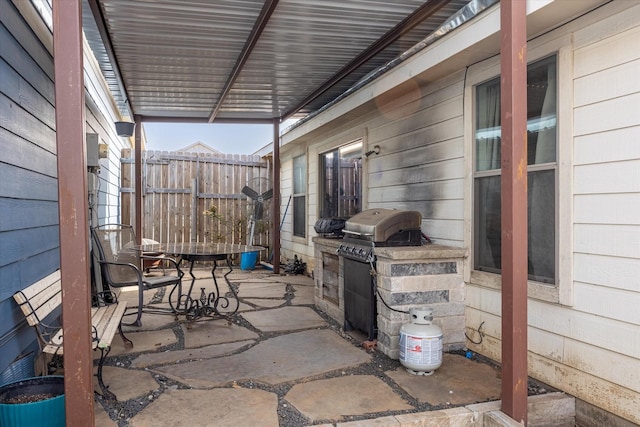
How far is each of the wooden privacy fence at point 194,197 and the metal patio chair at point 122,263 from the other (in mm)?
3319

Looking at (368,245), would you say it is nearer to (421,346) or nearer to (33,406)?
(421,346)

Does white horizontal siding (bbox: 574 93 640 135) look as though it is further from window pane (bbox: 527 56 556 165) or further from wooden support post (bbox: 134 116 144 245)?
wooden support post (bbox: 134 116 144 245)

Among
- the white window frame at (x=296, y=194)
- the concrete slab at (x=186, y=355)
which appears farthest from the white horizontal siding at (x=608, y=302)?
the white window frame at (x=296, y=194)

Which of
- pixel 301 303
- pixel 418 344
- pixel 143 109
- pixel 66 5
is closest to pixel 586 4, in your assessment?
pixel 418 344

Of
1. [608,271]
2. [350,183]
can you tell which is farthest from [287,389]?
[350,183]

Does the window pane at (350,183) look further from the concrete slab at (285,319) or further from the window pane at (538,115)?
the window pane at (538,115)

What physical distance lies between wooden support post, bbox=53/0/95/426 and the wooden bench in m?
0.51

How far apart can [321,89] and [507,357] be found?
398cm

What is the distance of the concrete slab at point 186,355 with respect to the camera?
316 cm

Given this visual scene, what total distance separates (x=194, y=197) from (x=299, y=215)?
2.07 metres

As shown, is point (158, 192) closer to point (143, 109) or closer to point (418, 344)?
point (143, 109)

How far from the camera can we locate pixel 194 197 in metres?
8.23

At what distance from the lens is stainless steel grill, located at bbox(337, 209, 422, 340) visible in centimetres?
343

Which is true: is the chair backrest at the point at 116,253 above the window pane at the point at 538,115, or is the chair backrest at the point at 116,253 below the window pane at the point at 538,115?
below
